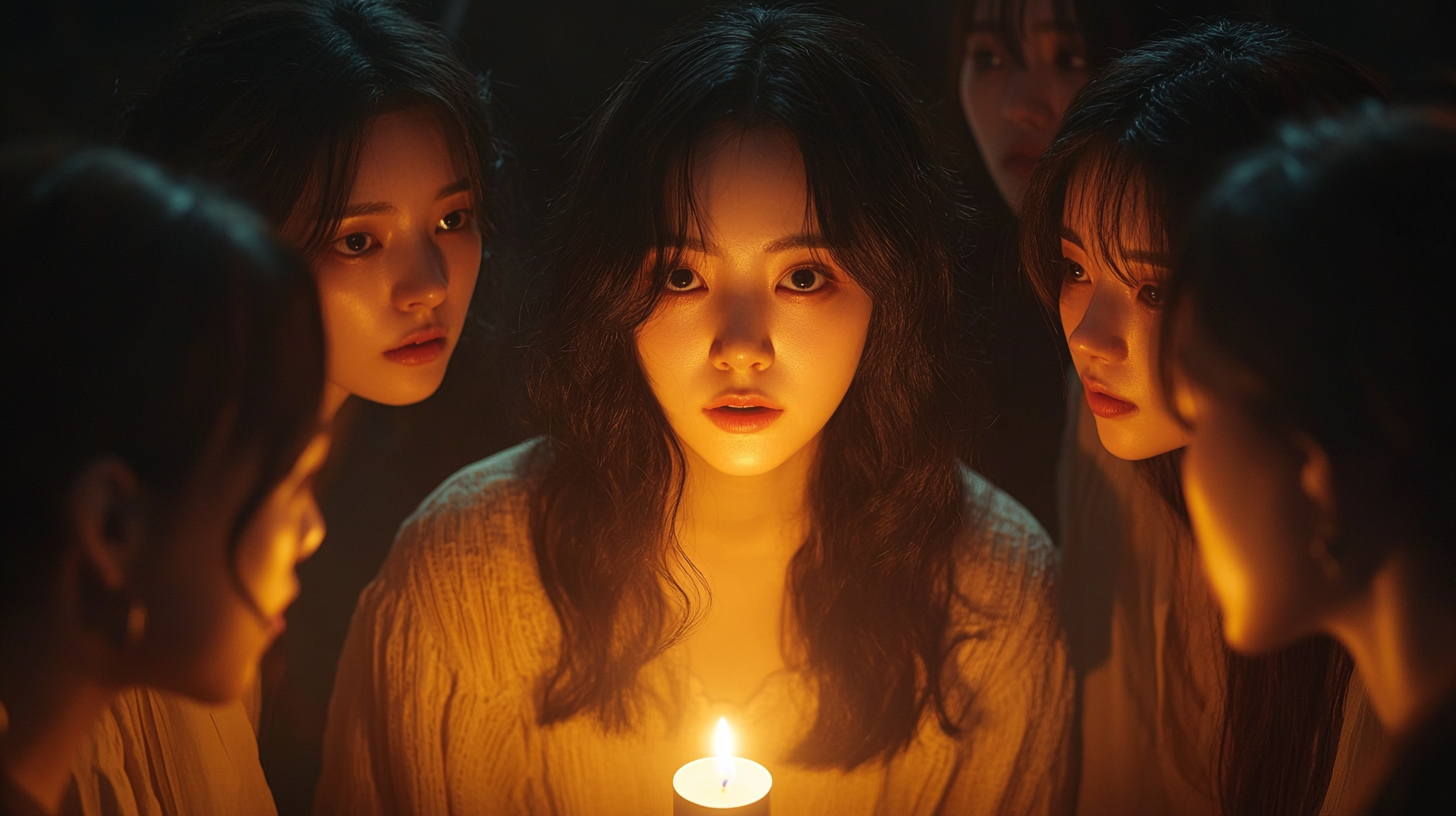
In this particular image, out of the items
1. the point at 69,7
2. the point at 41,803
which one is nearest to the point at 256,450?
the point at 41,803

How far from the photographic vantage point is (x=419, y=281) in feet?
4.72

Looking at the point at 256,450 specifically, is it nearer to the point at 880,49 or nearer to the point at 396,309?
the point at 396,309

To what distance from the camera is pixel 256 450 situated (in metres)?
0.84

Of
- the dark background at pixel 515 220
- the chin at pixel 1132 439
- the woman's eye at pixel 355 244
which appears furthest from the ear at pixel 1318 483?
the woman's eye at pixel 355 244

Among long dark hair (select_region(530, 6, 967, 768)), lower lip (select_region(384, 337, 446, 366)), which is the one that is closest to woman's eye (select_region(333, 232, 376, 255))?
lower lip (select_region(384, 337, 446, 366))

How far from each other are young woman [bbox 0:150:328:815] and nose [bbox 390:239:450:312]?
0.58 metres

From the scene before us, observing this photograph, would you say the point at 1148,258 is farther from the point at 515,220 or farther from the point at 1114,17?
the point at 515,220

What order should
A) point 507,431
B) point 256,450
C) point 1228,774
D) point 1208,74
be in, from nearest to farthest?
point 256,450 → point 1208,74 → point 1228,774 → point 507,431

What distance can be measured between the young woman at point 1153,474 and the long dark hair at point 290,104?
772mm

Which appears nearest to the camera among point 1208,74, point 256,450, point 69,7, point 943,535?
point 256,450

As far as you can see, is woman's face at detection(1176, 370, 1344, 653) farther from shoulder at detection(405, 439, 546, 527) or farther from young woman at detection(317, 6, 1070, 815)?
shoulder at detection(405, 439, 546, 527)

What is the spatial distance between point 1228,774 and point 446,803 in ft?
3.19

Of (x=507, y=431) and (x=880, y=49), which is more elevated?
(x=880, y=49)

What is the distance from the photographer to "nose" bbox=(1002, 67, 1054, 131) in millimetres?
1683
